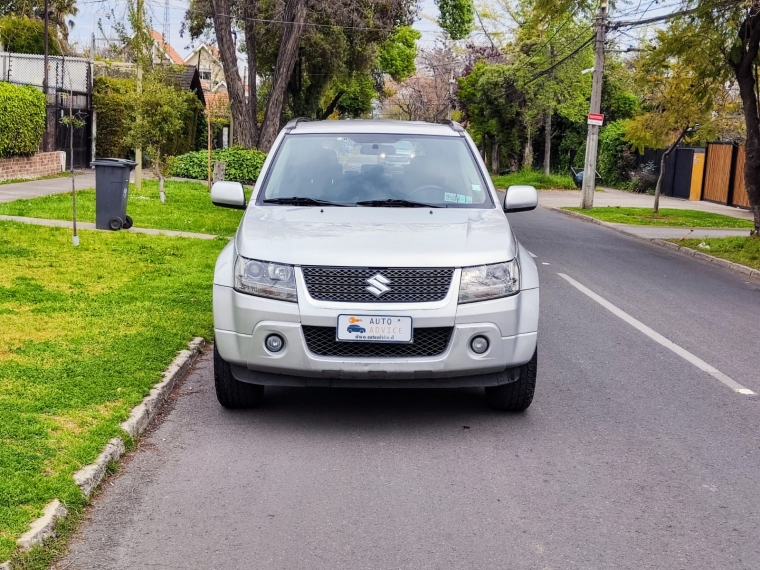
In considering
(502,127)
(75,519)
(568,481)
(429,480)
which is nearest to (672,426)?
(568,481)

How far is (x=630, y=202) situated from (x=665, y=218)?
774 cm

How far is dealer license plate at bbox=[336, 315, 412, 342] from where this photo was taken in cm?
543

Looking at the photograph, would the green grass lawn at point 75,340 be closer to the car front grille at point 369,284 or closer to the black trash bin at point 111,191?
the black trash bin at point 111,191

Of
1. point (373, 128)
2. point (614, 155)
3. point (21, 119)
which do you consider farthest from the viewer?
point (614, 155)

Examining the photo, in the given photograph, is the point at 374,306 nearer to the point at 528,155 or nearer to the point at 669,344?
the point at 669,344

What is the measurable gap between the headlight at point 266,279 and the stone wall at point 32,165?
72.5 ft

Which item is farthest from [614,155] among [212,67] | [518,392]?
[212,67]

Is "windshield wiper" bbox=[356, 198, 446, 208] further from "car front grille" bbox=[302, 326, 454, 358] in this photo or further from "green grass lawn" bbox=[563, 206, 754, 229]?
"green grass lawn" bbox=[563, 206, 754, 229]

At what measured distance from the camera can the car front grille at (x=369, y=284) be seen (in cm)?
549

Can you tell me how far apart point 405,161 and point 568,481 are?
2939 mm

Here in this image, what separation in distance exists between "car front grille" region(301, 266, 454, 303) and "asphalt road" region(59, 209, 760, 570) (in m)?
0.85

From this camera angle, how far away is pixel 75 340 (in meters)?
7.42

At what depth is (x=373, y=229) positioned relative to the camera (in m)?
5.89

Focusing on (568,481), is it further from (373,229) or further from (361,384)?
(373,229)
